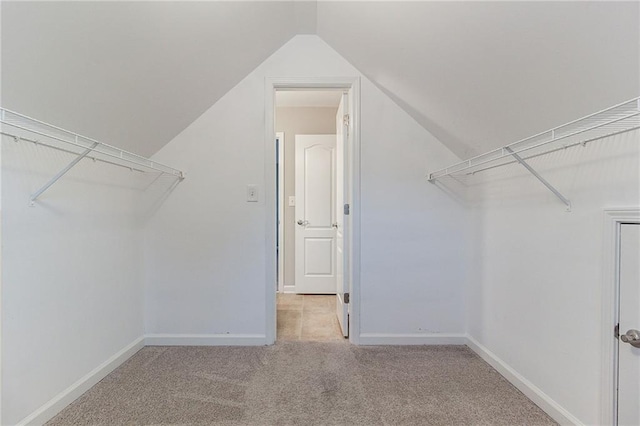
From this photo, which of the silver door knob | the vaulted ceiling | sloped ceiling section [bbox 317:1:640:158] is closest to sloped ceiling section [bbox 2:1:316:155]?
the vaulted ceiling

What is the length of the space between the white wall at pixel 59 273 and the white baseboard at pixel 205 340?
0.21 meters

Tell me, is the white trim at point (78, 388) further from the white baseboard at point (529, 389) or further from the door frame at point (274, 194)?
the white baseboard at point (529, 389)

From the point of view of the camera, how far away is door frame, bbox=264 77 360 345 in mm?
2178

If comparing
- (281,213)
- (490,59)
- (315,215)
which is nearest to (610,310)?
(490,59)

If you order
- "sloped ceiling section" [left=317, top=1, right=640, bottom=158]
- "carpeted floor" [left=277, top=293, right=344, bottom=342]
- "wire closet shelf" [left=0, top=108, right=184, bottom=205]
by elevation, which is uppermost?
"sloped ceiling section" [left=317, top=1, right=640, bottom=158]

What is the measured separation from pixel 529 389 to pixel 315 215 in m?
2.49

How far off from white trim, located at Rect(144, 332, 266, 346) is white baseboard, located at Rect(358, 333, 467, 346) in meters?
0.71

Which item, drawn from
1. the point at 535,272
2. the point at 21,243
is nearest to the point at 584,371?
the point at 535,272

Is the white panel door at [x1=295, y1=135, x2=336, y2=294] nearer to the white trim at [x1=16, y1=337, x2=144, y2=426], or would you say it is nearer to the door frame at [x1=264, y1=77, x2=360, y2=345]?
the door frame at [x1=264, y1=77, x2=360, y2=345]

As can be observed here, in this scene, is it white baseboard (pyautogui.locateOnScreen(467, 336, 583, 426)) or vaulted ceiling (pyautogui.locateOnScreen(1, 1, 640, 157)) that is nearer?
vaulted ceiling (pyautogui.locateOnScreen(1, 1, 640, 157))

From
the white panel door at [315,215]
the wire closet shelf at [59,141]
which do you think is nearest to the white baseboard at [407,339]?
the white panel door at [315,215]

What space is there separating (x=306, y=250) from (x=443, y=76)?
2441mm

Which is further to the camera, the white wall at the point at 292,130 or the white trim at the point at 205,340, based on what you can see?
the white wall at the point at 292,130

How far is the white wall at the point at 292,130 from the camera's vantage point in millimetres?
3664
